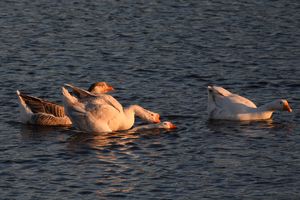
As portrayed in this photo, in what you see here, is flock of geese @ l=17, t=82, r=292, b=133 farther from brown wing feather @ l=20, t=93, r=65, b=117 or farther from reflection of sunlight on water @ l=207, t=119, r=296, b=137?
reflection of sunlight on water @ l=207, t=119, r=296, b=137

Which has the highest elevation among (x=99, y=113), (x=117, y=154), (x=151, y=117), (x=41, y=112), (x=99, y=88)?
(x=99, y=88)

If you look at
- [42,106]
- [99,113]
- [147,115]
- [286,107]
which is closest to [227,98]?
[286,107]

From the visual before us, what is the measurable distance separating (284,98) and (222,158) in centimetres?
556

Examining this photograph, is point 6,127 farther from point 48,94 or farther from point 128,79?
Answer: point 128,79

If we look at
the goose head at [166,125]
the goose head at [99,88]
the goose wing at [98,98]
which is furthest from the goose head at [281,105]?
the goose head at [99,88]

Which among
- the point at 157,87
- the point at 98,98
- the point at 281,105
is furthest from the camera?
the point at 157,87

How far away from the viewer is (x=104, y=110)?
73.0 feet

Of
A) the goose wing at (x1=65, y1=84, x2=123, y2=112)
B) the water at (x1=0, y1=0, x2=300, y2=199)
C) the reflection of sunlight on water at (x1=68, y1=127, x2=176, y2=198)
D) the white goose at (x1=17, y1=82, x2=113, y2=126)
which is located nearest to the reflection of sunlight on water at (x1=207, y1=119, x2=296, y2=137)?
the water at (x1=0, y1=0, x2=300, y2=199)

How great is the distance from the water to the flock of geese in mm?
280

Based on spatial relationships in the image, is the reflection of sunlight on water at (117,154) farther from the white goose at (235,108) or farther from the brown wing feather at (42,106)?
the white goose at (235,108)

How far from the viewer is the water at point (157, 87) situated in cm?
1827

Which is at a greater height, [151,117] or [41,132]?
[151,117]

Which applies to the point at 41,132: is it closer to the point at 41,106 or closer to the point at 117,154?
the point at 41,106

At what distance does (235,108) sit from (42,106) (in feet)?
15.8
